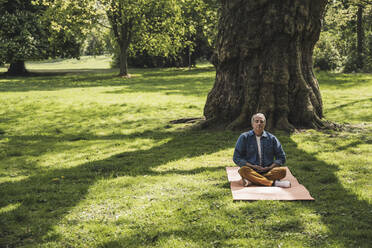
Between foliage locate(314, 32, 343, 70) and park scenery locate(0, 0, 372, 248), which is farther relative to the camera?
foliage locate(314, 32, 343, 70)

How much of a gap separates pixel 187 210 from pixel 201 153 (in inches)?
140

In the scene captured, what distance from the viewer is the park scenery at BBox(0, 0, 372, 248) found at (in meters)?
5.14

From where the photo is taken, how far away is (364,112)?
1434 centimetres

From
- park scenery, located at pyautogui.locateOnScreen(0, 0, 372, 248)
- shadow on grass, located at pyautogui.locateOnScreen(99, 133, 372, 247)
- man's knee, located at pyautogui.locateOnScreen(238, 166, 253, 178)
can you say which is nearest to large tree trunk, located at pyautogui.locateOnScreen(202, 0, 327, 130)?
park scenery, located at pyautogui.locateOnScreen(0, 0, 372, 248)

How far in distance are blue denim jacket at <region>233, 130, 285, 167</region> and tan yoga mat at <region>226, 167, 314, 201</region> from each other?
0.41 meters

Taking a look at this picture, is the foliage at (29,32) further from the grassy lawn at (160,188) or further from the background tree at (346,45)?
the background tree at (346,45)

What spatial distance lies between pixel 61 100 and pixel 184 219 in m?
14.9

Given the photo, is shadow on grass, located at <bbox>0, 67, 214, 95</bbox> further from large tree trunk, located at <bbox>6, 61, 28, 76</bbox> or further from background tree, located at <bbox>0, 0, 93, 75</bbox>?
large tree trunk, located at <bbox>6, 61, 28, 76</bbox>

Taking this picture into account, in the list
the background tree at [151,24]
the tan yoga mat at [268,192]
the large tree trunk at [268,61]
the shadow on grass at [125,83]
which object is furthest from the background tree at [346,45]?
the tan yoga mat at [268,192]

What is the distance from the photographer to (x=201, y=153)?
30.3ft

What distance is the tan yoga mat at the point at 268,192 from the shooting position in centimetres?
609

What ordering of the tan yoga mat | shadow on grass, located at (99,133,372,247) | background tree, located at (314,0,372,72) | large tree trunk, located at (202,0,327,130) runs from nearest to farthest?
shadow on grass, located at (99,133,372,247) → the tan yoga mat → large tree trunk, located at (202,0,327,130) → background tree, located at (314,0,372,72)

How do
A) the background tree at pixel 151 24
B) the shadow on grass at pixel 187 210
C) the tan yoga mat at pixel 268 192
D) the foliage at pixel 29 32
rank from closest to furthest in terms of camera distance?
the shadow on grass at pixel 187 210
the tan yoga mat at pixel 268 192
the foliage at pixel 29 32
the background tree at pixel 151 24

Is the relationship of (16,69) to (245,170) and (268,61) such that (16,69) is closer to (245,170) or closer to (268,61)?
(268,61)
